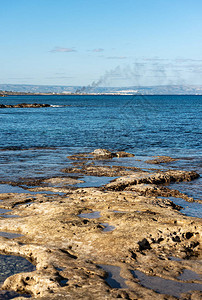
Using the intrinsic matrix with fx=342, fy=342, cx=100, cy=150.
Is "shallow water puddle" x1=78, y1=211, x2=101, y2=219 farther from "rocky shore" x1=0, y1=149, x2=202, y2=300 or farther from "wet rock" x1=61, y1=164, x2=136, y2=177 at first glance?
"wet rock" x1=61, y1=164, x2=136, y2=177

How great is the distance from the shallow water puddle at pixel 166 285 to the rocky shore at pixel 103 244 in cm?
2

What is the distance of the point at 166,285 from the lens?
8.62 m

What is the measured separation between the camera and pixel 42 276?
8.65m

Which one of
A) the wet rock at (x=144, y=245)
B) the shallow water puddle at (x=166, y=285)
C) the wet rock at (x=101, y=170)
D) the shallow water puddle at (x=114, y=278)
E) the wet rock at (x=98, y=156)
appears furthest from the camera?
the wet rock at (x=98, y=156)

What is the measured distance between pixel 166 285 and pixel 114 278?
1343 mm

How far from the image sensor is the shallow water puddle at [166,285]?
8359mm

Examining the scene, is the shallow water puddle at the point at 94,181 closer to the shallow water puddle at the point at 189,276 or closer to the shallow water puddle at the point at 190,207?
the shallow water puddle at the point at 190,207

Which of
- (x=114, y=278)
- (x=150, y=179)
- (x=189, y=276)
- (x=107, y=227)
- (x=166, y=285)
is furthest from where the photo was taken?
(x=150, y=179)

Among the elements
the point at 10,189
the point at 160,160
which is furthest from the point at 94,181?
the point at 160,160

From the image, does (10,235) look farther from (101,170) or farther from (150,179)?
(101,170)

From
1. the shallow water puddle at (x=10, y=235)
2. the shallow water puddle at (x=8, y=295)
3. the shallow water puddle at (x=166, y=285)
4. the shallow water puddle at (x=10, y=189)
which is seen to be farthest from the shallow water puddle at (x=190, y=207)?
the shallow water puddle at (x=8, y=295)

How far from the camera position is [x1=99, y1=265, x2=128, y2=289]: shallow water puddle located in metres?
8.62

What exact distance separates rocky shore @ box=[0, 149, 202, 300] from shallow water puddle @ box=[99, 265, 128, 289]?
3 cm

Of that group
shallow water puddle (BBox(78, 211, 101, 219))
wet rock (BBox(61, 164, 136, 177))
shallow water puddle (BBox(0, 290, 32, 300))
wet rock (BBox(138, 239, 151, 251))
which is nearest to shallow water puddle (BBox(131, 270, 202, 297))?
wet rock (BBox(138, 239, 151, 251))
